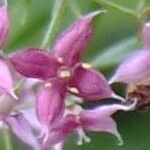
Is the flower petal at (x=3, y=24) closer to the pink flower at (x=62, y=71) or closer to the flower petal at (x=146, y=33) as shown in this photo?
the pink flower at (x=62, y=71)

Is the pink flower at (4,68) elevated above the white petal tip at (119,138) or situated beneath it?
elevated above

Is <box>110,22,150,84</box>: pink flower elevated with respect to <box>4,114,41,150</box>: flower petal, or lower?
elevated

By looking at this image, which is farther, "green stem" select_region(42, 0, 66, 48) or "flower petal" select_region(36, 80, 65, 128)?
"green stem" select_region(42, 0, 66, 48)

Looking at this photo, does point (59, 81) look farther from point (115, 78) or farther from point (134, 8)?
point (134, 8)

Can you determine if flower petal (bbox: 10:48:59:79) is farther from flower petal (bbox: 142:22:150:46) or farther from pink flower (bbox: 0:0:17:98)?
flower petal (bbox: 142:22:150:46)

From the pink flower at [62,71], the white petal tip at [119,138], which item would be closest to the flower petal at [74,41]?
the pink flower at [62,71]

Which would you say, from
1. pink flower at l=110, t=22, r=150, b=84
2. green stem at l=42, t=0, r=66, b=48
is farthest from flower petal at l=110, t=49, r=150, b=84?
green stem at l=42, t=0, r=66, b=48

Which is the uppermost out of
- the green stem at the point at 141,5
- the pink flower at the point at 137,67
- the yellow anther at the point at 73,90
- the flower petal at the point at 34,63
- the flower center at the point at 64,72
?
the flower petal at the point at 34,63
